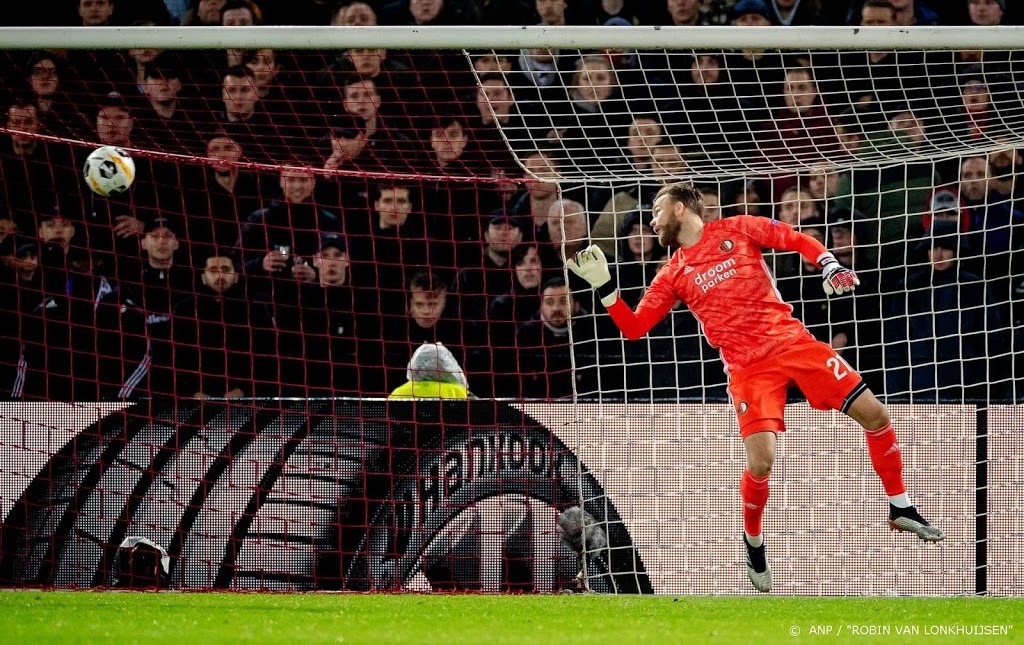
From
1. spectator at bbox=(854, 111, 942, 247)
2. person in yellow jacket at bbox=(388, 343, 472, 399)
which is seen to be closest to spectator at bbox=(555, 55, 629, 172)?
spectator at bbox=(854, 111, 942, 247)

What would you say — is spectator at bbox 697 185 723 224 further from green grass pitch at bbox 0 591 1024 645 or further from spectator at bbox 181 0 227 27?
spectator at bbox 181 0 227 27

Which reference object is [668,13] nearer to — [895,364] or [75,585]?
[895,364]

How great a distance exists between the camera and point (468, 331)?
→ 7242 millimetres

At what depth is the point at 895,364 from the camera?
6.88 metres

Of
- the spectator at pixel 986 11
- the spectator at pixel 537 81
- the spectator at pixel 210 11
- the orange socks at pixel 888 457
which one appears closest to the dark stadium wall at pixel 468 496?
the orange socks at pixel 888 457

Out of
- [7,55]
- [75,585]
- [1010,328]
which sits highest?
[7,55]

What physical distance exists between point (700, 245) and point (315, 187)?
9.54ft

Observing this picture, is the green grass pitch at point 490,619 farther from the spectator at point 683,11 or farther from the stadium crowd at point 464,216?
the spectator at point 683,11

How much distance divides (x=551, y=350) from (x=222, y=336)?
6.15 ft

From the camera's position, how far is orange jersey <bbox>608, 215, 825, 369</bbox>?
216 inches

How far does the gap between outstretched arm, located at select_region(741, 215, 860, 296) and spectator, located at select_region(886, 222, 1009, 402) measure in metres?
1.23

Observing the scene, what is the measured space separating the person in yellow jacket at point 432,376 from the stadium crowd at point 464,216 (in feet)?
0.36

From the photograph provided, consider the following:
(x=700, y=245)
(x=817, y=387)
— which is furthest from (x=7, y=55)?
(x=817, y=387)

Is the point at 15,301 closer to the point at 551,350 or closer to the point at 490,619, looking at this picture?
the point at 551,350
